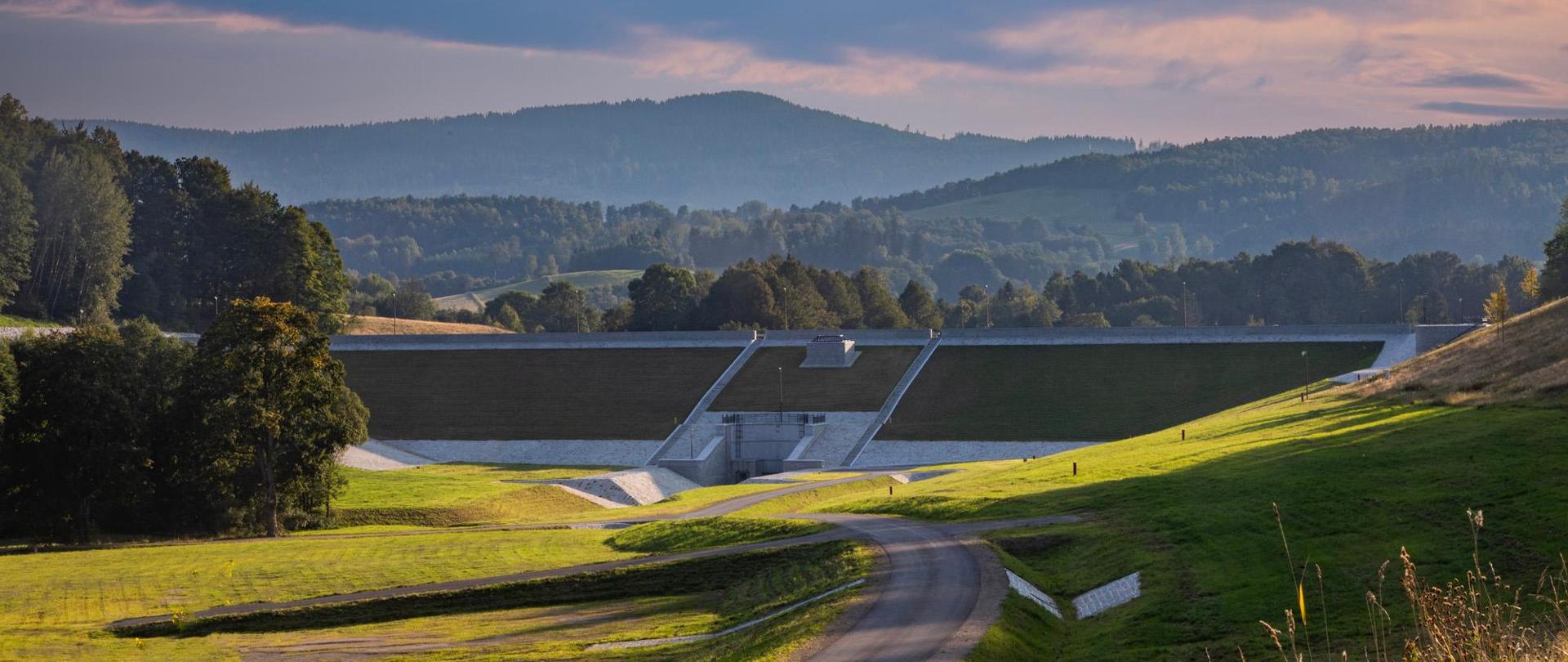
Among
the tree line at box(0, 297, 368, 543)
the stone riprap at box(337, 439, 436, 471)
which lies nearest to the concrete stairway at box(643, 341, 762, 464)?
the stone riprap at box(337, 439, 436, 471)

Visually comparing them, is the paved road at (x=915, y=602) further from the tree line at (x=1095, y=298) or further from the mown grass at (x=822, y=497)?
the tree line at (x=1095, y=298)

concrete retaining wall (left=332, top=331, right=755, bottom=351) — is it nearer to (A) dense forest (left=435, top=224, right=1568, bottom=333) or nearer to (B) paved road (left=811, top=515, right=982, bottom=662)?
(A) dense forest (left=435, top=224, right=1568, bottom=333)

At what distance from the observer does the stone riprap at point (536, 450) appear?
257 ft

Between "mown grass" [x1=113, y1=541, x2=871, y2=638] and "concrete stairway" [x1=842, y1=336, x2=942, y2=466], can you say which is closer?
"mown grass" [x1=113, y1=541, x2=871, y2=638]

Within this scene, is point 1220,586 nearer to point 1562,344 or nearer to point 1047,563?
point 1047,563

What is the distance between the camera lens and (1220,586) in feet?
83.8

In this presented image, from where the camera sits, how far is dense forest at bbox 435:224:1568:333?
416 feet

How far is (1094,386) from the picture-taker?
81.9 meters

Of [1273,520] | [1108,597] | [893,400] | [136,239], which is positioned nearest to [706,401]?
[893,400]

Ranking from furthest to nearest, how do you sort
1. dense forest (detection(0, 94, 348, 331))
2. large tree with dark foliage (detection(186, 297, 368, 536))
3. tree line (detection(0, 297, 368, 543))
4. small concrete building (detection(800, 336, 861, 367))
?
dense forest (detection(0, 94, 348, 331)), small concrete building (detection(800, 336, 861, 367)), large tree with dark foliage (detection(186, 297, 368, 536)), tree line (detection(0, 297, 368, 543))

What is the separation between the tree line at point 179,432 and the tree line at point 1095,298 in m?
65.4

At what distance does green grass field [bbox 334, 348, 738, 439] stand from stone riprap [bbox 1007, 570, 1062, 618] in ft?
174

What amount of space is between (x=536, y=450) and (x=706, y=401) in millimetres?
10924

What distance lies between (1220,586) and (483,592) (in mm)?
18905
